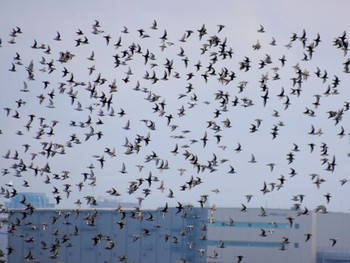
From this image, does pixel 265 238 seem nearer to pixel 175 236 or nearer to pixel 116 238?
pixel 175 236

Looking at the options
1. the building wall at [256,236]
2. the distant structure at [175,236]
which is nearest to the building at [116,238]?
the distant structure at [175,236]

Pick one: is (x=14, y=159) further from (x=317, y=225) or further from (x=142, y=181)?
(x=317, y=225)

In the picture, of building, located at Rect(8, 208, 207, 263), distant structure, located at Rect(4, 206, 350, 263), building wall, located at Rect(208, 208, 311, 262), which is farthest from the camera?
building wall, located at Rect(208, 208, 311, 262)

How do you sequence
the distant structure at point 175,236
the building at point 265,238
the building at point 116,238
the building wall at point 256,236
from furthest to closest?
the building wall at point 256,236, the building at point 265,238, the distant structure at point 175,236, the building at point 116,238

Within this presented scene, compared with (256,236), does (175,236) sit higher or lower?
lower

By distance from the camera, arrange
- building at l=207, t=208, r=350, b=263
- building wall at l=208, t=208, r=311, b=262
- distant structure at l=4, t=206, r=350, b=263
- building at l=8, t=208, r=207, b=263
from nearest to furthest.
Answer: building at l=8, t=208, r=207, b=263 → distant structure at l=4, t=206, r=350, b=263 → building at l=207, t=208, r=350, b=263 → building wall at l=208, t=208, r=311, b=262

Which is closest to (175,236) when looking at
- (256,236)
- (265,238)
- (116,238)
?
(116,238)

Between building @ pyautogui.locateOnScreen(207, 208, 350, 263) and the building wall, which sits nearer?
building @ pyautogui.locateOnScreen(207, 208, 350, 263)

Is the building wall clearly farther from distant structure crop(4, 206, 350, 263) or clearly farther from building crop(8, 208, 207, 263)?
building crop(8, 208, 207, 263)

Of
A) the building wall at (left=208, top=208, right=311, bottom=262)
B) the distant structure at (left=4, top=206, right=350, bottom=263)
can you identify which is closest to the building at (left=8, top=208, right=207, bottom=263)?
the distant structure at (left=4, top=206, right=350, bottom=263)

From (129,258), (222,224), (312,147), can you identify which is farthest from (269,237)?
(312,147)

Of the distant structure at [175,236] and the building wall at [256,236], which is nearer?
the distant structure at [175,236]

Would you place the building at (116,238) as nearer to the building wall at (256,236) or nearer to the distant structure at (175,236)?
the distant structure at (175,236)

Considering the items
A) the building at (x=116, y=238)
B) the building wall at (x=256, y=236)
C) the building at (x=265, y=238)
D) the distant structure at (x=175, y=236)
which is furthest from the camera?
the building wall at (x=256, y=236)
